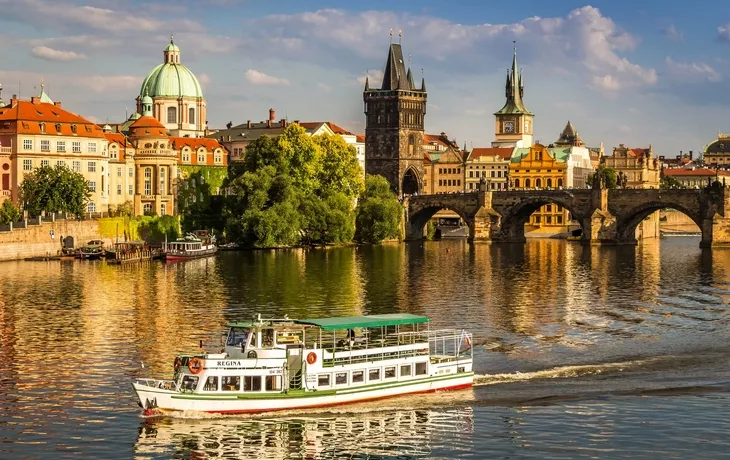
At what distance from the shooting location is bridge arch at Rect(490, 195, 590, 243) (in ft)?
566

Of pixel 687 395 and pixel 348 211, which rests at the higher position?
pixel 348 211

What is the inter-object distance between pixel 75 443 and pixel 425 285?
5866cm

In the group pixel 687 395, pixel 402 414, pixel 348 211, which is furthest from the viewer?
pixel 348 211

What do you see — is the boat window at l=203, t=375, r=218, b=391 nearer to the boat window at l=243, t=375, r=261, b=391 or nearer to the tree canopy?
the boat window at l=243, t=375, r=261, b=391

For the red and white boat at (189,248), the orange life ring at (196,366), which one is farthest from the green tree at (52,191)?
the orange life ring at (196,366)

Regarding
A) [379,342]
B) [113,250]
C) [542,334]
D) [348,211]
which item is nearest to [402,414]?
[379,342]

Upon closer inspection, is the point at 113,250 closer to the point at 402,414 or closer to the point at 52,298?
the point at 52,298

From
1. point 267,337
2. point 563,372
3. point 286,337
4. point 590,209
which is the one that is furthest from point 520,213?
point 267,337

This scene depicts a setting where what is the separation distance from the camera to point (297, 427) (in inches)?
1898

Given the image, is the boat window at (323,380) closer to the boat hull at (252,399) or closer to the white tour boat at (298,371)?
the white tour boat at (298,371)

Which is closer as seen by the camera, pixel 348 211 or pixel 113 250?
pixel 113 250

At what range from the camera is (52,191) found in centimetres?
13275

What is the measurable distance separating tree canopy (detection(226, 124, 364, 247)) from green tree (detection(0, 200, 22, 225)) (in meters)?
27.5

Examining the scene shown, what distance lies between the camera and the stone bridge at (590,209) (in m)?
159
